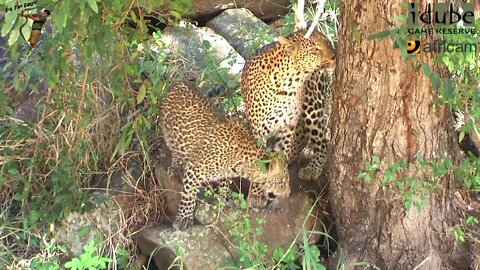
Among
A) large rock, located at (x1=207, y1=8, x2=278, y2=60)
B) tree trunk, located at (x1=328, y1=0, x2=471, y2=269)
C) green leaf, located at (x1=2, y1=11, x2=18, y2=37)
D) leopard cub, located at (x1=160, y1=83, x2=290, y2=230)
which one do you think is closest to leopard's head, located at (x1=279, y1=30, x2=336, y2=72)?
tree trunk, located at (x1=328, y1=0, x2=471, y2=269)

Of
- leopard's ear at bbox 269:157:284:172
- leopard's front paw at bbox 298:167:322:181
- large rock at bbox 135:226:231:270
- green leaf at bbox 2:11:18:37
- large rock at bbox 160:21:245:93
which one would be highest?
green leaf at bbox 2:11:18:37

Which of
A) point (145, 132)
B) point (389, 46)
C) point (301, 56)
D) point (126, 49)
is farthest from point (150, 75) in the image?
point (389, 46)

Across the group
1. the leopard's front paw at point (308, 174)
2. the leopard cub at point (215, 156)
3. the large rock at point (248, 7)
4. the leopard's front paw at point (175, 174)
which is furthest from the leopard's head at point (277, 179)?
the large rock at point (248, 7)

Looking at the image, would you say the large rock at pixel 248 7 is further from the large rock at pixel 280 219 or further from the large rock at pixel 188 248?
the large rock at pixel 188 248

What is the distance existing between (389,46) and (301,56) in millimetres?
950

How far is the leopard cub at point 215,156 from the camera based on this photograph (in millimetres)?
5199

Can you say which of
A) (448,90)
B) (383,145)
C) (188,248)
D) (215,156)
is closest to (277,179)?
(215,156)

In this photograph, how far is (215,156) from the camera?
5.20 m

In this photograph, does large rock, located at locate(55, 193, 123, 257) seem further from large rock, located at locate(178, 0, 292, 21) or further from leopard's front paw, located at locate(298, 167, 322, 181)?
large rock, located at locate(178, 0, 292, 21)

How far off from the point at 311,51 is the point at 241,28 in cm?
185

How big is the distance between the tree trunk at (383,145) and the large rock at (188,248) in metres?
0.81

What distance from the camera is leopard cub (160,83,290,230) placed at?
520cm

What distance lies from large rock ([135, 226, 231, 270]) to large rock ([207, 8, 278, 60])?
207 centimetres

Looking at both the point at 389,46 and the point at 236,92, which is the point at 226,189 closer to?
the point at 236,92
